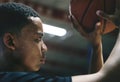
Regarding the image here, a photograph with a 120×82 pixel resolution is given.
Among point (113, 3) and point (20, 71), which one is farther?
point (113, 3)

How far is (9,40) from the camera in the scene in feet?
5.36

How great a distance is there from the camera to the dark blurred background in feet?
20.5

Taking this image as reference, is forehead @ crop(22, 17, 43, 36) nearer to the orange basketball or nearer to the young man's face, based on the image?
the young man's face

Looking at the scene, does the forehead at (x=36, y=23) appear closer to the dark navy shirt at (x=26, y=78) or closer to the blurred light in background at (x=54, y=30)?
the dark navy shirt at (x=26, y=78)

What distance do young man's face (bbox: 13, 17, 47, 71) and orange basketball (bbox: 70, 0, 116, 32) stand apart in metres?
0.28

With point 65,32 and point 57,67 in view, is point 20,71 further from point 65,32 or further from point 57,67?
point 57,67

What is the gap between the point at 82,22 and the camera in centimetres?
186

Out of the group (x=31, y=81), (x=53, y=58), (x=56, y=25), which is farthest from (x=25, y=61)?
(x=53, y=58)

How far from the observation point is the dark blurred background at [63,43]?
6.23 metres

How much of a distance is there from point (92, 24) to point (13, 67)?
48 cm

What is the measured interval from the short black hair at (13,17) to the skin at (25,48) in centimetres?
2

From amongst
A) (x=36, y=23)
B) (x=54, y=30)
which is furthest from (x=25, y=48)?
(x=54, y=30)

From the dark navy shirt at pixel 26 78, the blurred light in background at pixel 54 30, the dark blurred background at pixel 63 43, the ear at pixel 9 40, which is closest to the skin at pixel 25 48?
the ear at pixel 9 40

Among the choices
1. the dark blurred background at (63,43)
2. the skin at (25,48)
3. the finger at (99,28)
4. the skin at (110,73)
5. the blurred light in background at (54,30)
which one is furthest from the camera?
the blurred light in background at (54,30)
